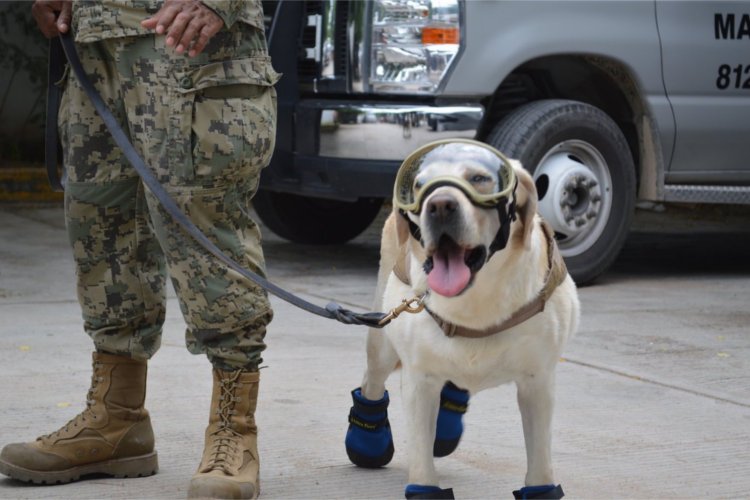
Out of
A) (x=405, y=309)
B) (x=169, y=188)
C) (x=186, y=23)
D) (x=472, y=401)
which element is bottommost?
(x=472, y=401)

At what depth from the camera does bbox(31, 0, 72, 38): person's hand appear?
130 inches

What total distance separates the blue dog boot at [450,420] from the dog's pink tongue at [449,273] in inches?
34.3

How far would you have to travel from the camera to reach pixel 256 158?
3.18 meters

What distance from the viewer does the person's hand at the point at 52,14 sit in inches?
130

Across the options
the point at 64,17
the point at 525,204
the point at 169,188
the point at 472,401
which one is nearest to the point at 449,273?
the point at 525,204

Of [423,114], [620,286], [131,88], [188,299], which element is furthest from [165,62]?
[620,286]

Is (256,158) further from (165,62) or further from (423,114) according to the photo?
(423,114)

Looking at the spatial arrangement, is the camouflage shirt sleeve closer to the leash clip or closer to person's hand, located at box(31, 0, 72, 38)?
person's hand, located at box(31, 0, 72, 38)

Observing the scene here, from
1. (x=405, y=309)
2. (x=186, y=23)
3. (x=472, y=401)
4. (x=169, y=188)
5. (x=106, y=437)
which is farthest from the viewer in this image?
(x=472, y=401)

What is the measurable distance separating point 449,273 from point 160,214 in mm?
852

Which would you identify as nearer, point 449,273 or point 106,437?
point 449,273

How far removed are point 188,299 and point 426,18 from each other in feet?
10.4

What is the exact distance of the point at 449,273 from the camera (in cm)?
263

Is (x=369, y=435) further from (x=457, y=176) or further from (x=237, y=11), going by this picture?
(x=237, y=11)
